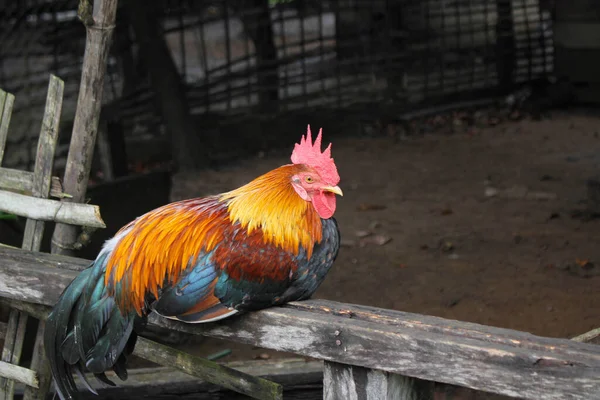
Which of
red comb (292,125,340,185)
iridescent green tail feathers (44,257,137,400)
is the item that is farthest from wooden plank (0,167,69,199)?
red comb (292,125,340,185)

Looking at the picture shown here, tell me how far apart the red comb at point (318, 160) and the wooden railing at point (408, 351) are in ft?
1.44

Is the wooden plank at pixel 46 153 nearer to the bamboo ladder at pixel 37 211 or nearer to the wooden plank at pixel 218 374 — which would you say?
the bamboo ladder at pixel 37 211

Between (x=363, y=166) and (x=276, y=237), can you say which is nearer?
(x=276, y=237)

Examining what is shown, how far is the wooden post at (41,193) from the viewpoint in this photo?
12.0 feet

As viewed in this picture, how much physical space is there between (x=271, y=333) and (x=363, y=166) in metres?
6.27

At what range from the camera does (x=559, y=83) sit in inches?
458

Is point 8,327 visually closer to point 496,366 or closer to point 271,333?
point 271,333

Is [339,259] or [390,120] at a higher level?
[390,120]

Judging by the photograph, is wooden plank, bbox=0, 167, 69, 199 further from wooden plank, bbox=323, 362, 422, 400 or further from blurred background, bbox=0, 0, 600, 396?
wooden plank, bbox=323, 362, 422, 400

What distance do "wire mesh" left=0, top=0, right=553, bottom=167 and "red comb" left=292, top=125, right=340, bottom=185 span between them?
18.4 ft

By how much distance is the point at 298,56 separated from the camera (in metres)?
10.3

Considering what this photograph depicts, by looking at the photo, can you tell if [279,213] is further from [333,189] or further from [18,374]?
[18,374]

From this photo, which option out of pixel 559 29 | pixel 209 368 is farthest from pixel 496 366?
pixel 559 29

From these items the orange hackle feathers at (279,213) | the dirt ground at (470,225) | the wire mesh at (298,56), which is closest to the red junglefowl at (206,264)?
the orange hackle feathers at (279,213)
